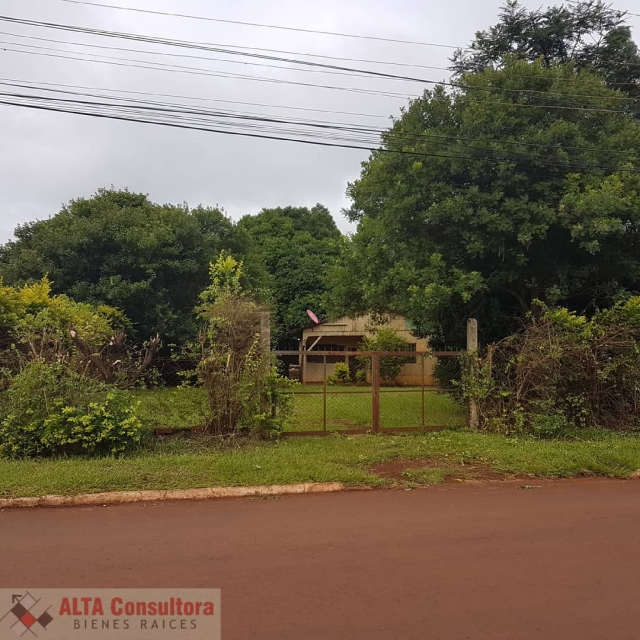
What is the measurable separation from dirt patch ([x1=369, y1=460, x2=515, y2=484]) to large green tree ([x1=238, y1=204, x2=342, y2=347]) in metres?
23.8

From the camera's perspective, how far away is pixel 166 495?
22.8ft

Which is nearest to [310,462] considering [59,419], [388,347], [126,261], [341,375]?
[59,419]

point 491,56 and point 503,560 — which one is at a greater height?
point 491,56

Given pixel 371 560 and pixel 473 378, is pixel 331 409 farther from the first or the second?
pixel 371 560

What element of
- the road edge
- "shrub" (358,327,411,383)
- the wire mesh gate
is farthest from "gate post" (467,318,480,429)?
"shrub" (358,327,411,383)

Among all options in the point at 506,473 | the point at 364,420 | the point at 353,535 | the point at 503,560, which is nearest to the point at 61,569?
the point at 353,535

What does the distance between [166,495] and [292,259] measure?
31.0m

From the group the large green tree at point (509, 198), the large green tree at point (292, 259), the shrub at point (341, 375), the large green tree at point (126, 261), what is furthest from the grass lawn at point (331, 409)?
the large green tree at point (292, 259)

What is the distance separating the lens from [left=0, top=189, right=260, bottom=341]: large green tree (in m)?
22.1

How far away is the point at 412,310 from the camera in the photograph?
488 inches

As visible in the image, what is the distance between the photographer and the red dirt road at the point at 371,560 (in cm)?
382

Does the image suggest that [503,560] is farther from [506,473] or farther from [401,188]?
[401,188]

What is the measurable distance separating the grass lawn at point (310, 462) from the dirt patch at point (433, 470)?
0.11 ft

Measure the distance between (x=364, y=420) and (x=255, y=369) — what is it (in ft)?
10.5
